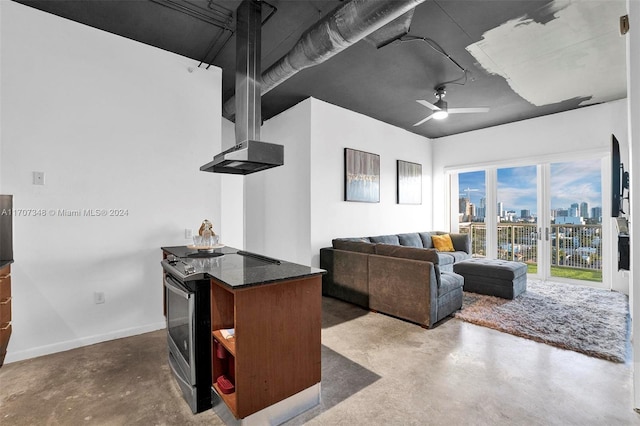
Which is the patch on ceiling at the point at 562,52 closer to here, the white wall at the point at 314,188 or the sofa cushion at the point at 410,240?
the white wall at the point at 314,188

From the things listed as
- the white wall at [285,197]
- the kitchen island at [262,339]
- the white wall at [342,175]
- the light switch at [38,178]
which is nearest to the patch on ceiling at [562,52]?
the white wall at [342,175]

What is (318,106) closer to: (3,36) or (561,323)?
(3,36)

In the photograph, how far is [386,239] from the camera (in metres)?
5.36

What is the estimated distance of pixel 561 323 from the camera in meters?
3.34

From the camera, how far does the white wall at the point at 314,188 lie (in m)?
4.60

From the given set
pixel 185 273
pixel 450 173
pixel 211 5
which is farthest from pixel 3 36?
pixel 450 173

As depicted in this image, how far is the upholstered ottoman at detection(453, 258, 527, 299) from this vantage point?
427 cm

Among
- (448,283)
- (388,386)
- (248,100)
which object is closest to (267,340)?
(388,386)

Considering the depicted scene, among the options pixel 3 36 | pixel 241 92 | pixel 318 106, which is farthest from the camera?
pixel 318 106

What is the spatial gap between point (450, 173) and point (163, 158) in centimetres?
603

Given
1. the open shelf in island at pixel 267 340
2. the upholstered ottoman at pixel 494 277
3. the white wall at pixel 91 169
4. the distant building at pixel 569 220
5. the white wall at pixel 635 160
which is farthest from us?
the distant building at pixel 569 220

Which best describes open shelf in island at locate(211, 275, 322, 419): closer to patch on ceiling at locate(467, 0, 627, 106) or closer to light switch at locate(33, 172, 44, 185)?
light switch at locate(33, 172, 44, 185)

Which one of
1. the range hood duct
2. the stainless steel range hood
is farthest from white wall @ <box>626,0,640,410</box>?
the stainless steel range hood

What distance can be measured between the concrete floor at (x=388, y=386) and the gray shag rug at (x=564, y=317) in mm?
214
